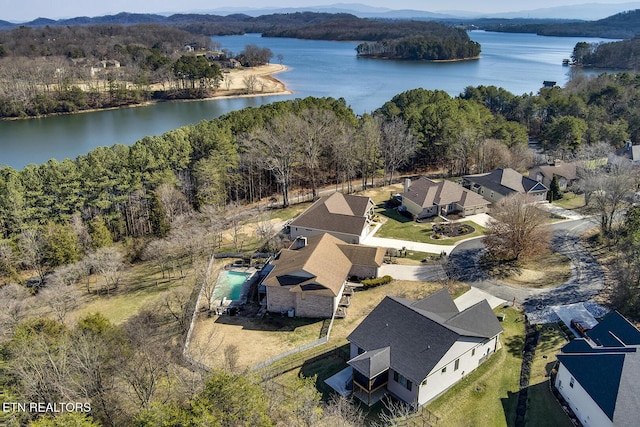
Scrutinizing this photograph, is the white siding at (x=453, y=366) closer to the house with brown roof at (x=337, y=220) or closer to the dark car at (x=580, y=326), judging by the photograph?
the dark car at (x=580, y=326)

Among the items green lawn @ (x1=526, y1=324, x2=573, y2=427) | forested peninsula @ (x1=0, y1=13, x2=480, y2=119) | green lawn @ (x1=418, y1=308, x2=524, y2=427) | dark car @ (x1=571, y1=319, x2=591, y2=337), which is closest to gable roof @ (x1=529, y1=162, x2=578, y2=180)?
dark car @ (x1=571, y1=319, x2=591, y2=337)

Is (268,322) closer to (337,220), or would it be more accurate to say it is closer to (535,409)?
(337,220)

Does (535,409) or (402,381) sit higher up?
(402,381)

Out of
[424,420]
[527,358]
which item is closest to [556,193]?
[527,358]

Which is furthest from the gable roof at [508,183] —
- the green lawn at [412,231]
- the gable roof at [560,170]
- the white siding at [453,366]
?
the white siding at [453,366]

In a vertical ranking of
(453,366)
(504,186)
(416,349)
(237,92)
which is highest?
(237,92)

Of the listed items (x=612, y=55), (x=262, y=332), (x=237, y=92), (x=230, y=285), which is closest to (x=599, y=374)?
(x=262, y=332)
